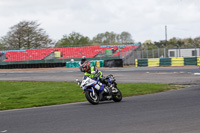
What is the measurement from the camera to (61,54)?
2242 inches

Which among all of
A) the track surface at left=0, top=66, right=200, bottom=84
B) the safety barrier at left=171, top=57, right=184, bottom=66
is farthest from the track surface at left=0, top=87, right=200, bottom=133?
the safety barrier at left=171, top=57, right=184, bottom=66

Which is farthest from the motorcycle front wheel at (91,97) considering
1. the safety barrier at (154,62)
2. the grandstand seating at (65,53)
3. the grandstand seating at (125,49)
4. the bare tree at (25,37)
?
the bare tree at (25,37)

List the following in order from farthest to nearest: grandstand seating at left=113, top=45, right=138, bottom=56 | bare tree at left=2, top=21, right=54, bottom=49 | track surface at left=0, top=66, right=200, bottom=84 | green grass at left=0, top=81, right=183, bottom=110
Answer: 1. bare tree at left=2, top=21, right=54, bottom=49
2. grandstand seating at left=113, top=45, right=138, bottom=56
3. track surface at left=0, top=66, right=200, bottom=84
4. green grass at left=0, top=81, right=183, bottom=110

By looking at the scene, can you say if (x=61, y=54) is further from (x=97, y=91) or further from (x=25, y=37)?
(x=97, y=91)

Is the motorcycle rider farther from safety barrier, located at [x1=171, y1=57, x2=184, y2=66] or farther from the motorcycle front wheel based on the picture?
safety barrier, located at [x1=171, y1=57, x2=184, y2=66]

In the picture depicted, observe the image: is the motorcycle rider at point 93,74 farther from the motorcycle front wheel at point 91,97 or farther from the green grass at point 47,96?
the green grass at point 47,96

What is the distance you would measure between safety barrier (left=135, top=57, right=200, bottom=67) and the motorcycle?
30.1 meters

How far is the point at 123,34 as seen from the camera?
103 meters

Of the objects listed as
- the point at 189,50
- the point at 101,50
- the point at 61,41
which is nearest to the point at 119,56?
the point at 101,50

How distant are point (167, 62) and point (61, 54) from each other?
767 inches

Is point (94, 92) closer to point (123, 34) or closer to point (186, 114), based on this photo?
point (186, 114)

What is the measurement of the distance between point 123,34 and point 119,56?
52.5 metres

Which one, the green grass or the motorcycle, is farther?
the green grass

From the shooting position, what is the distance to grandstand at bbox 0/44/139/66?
53.4m
